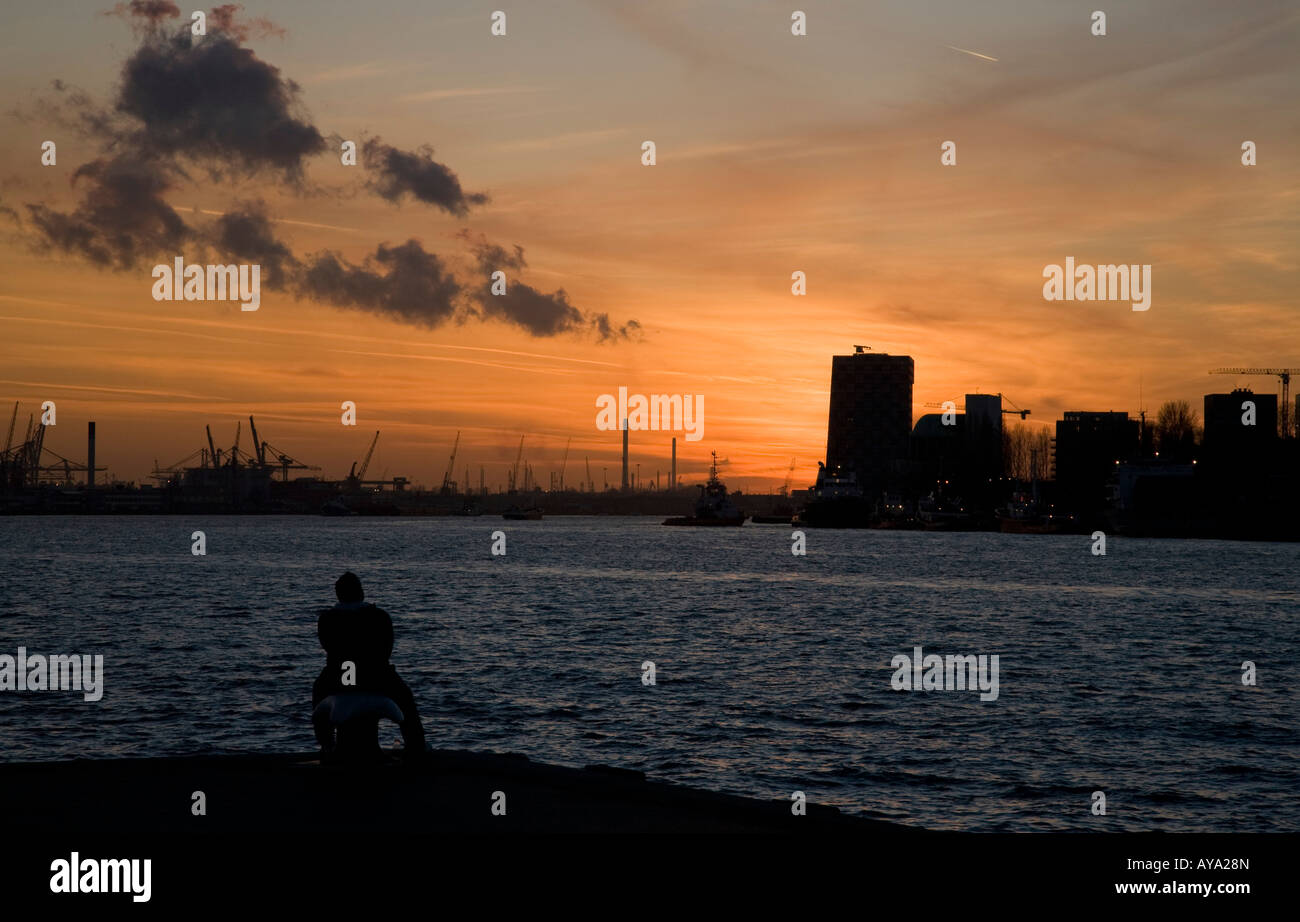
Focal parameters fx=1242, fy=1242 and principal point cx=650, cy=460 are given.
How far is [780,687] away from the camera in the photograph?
133ft

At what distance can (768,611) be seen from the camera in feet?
240

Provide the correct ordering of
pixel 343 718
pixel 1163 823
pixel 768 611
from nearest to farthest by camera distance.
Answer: pixel 343 718, pixel 1163 823, pixel 768 611

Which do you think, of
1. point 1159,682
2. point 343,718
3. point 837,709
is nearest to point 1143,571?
point 1159,682

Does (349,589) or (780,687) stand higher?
(349,589)

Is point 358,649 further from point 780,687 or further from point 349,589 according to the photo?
point 780,687

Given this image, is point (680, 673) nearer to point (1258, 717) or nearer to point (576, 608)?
point (1258, 717)

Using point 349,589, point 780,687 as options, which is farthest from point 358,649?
point 780,687

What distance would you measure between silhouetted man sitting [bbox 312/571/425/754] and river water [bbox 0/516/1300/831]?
38.8ft

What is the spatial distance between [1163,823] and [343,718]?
1623 centimetres

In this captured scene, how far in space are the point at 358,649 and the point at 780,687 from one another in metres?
28.4

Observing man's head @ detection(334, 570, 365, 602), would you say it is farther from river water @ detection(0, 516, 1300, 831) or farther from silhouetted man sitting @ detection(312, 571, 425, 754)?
river water @ detection(0, 516, 1300, 831)

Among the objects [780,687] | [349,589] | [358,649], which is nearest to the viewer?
[358,649]

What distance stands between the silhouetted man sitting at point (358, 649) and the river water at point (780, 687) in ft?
38.8

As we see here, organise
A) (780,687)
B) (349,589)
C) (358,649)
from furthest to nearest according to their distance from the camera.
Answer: (780,687), (349,589), (358,649)
